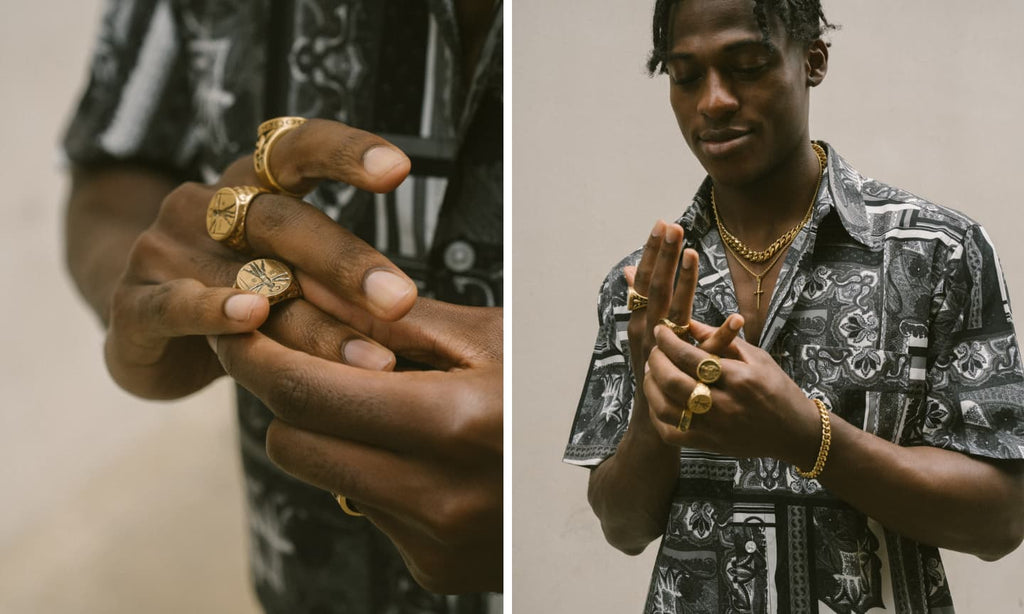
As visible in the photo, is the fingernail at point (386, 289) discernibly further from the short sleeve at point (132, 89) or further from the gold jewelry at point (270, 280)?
the short sleeve at point (132, 89)

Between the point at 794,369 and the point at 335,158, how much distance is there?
15.0 inches

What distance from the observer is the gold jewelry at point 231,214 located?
65 cm

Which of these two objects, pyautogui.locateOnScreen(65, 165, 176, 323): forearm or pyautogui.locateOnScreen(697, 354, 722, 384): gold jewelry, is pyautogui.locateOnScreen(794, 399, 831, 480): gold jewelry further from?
pyautogui.locateOnScreen(65, 165, 176, 323): forearm

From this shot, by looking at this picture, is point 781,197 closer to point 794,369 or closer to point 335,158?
point 794,369

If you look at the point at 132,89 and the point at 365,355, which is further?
the point at 132,89

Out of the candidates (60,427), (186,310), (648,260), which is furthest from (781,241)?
(60,427)

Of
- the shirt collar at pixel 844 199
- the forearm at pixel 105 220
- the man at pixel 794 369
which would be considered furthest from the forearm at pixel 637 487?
the forearm at pixel 105 220

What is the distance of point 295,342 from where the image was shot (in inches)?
25.3

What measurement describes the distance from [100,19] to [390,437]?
421mm

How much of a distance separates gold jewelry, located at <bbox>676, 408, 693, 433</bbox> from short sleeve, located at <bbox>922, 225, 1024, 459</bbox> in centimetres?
18

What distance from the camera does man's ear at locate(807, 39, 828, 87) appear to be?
29.6 inches

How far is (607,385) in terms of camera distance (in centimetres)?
80

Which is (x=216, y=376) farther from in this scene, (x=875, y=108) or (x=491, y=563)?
(x=875, y=108)

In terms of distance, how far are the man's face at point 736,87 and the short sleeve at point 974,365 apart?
6.6 inches
